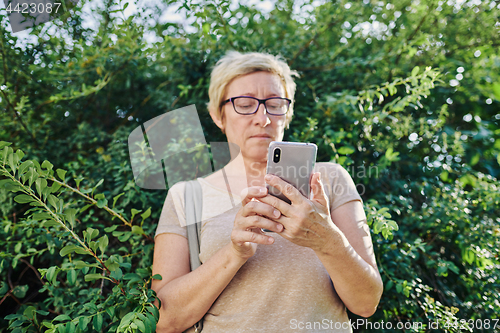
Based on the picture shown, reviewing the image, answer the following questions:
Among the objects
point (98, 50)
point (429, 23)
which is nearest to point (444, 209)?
point (429, 23)

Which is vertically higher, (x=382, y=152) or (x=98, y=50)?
(x=98, y=50)

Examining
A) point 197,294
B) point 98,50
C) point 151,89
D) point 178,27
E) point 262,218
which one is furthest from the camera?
point 151,89

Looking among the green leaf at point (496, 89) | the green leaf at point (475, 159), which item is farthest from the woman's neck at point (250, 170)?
the green leaf at point (496, 89)

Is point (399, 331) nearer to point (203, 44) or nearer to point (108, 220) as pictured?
point (108, 220)

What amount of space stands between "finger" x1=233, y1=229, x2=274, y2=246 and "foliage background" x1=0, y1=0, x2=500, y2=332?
686mm

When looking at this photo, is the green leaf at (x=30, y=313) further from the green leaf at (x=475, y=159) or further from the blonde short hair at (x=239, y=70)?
the green leaf at (x=475, y=159)

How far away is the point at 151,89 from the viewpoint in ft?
8.36

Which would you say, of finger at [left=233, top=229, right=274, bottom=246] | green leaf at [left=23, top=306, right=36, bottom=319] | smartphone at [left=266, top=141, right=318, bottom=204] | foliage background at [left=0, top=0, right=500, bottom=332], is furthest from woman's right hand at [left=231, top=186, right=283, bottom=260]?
green leaf at [left=23, top=306, right=36, bottom=319]

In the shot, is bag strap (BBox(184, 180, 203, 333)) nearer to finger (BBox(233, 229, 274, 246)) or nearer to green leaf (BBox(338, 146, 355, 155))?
finger (BBox(233, 229, 274, 246))

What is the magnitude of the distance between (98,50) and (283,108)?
1485 millimetres

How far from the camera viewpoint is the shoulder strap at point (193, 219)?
1346 millimetres

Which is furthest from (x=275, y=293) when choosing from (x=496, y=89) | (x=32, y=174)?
(x=496, y=89)

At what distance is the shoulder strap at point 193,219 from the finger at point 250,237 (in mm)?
357

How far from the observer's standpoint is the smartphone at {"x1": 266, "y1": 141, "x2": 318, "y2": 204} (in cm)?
108
